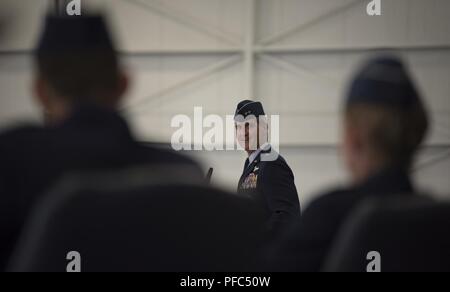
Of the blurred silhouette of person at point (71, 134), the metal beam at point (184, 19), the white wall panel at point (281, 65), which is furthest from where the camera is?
the metal beam at point (184, 19)

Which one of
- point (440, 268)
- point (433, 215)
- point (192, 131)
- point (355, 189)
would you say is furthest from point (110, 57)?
point (192, 131)

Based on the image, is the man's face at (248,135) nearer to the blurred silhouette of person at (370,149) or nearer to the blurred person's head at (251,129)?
the blurred person's head at (251,129)

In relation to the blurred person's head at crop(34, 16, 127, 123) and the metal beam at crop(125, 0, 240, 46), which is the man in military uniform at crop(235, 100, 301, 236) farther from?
the metal beam at crop(125, 0, 240, 46)

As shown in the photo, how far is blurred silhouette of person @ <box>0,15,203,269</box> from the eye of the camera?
103cm

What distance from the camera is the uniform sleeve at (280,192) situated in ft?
6.34

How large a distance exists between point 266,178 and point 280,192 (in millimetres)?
56

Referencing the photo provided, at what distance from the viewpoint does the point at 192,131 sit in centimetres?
412

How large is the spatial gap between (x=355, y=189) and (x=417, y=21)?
343cm

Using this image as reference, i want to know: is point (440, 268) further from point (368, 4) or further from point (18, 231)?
point (368, 4)

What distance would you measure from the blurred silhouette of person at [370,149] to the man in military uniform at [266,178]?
716mm

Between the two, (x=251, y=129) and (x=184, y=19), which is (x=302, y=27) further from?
(x=251, y=129)

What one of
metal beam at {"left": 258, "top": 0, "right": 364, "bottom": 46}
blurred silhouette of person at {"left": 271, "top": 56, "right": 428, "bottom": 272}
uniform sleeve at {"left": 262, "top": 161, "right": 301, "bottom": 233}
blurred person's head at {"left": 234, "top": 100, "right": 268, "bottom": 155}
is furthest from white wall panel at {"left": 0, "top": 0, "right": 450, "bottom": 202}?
blurred silhouette of person at {"left": 271, "top": 56, "right": 428, "bottom": 272}

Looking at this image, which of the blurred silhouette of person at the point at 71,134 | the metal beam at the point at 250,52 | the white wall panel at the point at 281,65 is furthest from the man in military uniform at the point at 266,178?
the metal beam at the point at 250,52

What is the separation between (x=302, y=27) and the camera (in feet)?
16.1
